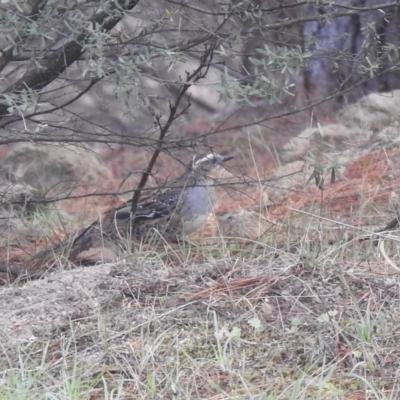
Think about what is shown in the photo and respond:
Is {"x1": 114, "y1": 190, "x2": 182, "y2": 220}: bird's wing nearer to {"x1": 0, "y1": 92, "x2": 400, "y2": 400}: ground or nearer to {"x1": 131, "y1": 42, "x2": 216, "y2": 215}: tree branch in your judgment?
{"x1": 131, "y1": 42, "x2": 216, "y2": 215}: tree branch

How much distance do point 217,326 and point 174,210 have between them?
10.2 ft

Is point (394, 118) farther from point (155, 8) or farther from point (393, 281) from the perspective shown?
point (393, 281)

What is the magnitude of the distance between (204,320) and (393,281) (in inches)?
40.4

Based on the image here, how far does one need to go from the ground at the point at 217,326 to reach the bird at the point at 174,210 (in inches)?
54.6

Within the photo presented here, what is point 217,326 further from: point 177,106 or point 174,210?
point 174,210

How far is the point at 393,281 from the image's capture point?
206 inches

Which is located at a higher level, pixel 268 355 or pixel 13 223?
pixel 268 355

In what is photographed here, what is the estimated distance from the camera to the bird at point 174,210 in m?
7.70

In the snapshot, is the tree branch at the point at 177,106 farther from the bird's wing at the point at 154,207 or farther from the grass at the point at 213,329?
the grass at the point at 213,329

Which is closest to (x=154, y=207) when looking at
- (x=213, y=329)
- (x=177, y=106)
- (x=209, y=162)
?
(x=209, y=162)

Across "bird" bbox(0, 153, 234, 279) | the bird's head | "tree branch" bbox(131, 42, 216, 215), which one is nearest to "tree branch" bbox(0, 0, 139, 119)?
"tree branch" bbox(131, 42, 216, 215)

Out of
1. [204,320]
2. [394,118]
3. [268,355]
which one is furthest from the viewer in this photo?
[394,118]

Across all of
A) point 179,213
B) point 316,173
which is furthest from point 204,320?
point 179,213

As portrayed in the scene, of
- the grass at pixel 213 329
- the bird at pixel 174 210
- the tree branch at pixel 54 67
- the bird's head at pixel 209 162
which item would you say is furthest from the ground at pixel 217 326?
A: the bird's head at pixel 209 162
